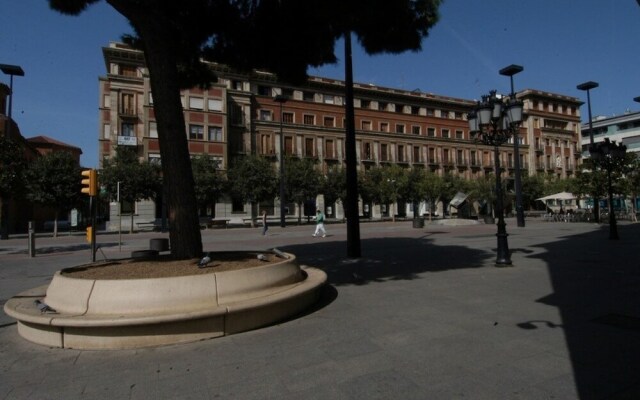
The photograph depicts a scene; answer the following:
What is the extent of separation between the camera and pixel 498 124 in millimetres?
10844

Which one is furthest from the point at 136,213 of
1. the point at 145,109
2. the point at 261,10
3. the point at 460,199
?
the point at 261,10

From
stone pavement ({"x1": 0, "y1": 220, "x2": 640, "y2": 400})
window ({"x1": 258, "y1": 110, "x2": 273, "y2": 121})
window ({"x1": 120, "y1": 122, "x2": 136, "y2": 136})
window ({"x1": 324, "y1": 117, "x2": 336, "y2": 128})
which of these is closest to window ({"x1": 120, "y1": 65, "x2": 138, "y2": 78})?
window ({"x1": 120, "y1": 122, "x2": 136, "y2": 136})

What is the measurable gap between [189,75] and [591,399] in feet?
31.2

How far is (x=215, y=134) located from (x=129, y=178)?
14.3 m

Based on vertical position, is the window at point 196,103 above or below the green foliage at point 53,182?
above

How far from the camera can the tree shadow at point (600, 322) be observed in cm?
325

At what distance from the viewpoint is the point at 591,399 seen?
2.96 meters

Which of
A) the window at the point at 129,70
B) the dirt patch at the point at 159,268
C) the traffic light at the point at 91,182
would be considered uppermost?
the window at the point at 129,70

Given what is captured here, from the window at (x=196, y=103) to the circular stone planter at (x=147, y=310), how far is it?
4079 cm

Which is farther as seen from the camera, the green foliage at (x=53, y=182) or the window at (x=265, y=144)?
the window at (x=265, y=144)

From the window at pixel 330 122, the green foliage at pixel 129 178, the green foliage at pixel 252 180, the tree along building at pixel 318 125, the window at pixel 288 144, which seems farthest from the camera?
the window at pixel 330 122

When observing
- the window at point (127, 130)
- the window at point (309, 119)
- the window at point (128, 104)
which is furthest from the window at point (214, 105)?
the window at point (309, 119)

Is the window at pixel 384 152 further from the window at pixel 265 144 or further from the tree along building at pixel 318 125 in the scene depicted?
the window at pixel 265 144

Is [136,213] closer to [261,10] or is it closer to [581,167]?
[261,10]
